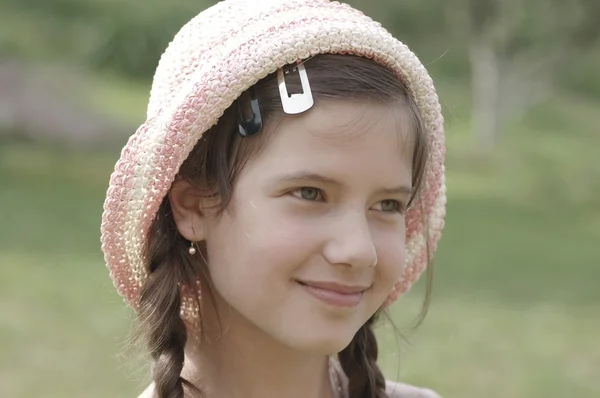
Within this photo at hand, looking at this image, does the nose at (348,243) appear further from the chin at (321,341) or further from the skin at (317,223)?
the chin at (321,341)

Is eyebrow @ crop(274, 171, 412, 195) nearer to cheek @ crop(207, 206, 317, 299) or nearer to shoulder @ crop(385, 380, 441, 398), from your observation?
cheek @ crop(207, 206, 317, 299)

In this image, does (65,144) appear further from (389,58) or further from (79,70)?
(389,58)

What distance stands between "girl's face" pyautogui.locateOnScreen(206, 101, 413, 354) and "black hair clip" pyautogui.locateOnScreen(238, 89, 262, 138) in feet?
0.09

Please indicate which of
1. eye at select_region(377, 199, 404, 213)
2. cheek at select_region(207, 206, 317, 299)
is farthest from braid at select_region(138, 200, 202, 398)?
eye at select_region(377, 199, 404, 213)

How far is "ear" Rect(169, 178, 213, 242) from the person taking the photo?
1.51 m

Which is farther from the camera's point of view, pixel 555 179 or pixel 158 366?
pixel 555 179

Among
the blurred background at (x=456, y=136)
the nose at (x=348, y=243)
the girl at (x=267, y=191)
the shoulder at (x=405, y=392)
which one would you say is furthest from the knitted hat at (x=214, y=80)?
the blurred background at (x=456, y=136)

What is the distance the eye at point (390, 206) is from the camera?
1.43m

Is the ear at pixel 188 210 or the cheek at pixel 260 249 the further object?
the ear at pixel 188 210

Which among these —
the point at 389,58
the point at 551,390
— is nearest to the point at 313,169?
the point at 389,58

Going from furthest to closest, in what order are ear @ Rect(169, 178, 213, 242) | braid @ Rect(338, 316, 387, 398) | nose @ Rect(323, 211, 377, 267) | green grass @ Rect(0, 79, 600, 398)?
green grass @ Rect(0, 79, 600, 398), braid @ Rect(338, 316, 387, 398), ear @ Rect(169, 178, 213, 242), nose @ Rect(323, 211, 377, 267)

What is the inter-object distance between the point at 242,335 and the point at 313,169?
331 mm

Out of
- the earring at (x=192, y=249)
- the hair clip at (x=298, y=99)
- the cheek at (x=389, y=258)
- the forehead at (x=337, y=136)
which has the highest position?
the hair clip at (x=298, y=99)

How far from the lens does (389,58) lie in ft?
4.81
